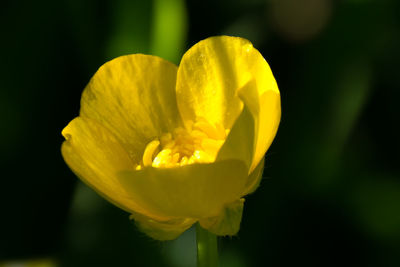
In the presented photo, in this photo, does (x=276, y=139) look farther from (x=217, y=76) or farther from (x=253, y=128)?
(x=253, y=128)

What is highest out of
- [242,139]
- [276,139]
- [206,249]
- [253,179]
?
[242,139]

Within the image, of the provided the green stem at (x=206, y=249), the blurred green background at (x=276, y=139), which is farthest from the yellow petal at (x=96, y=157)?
the blurred green background at (x=276, y=139)

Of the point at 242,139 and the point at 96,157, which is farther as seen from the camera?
the point at 96,157

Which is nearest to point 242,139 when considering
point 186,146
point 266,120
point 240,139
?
point 240,139

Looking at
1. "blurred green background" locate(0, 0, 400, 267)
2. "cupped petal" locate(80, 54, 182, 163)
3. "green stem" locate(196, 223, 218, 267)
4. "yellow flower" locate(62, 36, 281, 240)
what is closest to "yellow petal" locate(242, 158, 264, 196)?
"yellow flower" locate(62, 36, 281, 240)

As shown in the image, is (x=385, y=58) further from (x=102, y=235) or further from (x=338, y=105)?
(x=102, y=235)

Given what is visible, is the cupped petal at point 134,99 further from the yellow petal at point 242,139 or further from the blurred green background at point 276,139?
the blurred green background at point 276,139
